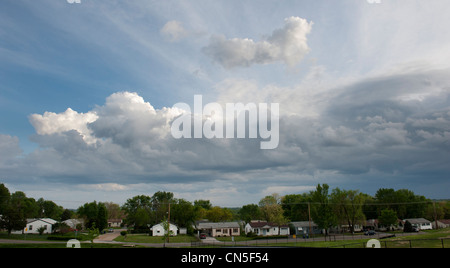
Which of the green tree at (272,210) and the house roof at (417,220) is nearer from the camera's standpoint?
the green tree at (272,210)

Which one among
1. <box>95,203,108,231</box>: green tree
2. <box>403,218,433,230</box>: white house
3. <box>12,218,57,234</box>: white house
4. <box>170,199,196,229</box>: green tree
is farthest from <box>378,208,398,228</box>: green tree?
<box>12,218,57,234</box>: white house

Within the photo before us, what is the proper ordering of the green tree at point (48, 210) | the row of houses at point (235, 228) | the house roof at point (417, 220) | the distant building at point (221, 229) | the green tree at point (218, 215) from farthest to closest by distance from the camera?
the green tree at point (48, 210)
the green tree at point (218, 215)
the house roof at point (417, 220)
the distant building at point (221, 229)
the row of houses at point (235, 228)

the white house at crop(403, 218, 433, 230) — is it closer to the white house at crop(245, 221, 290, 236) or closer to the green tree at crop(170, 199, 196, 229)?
the white house at crop(245, 221, 290, 236)

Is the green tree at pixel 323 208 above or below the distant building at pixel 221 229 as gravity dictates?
above

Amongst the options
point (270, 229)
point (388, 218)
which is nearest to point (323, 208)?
point (270, 229)

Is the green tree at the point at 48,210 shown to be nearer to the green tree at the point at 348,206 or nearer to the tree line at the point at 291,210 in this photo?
the tree line at the point at 291,210

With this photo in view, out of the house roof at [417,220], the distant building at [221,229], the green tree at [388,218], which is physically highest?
the green tree at [388,218]

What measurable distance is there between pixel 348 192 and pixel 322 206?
75.9 ft

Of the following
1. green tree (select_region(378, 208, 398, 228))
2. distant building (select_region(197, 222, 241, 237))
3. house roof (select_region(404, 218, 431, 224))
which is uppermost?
green tree (select_region(378, 208, 398, 228))

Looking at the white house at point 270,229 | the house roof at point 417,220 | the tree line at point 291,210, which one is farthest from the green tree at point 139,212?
the house roof at point 417,220

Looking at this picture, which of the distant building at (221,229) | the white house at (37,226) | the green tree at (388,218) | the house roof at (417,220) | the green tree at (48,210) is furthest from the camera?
the green tree at (48,210)

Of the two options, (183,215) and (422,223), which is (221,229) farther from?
(422,223)

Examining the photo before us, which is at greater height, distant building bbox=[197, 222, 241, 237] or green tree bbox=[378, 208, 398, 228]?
green tree bbox=[378, 208, 398, 228]
